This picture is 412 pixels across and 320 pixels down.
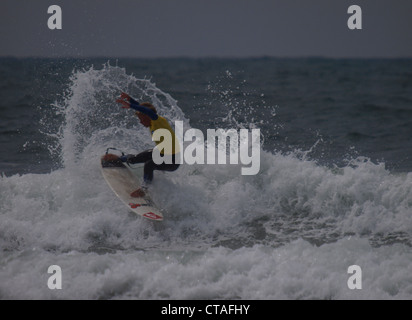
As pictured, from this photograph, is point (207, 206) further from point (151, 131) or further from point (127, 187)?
point (151, 131)

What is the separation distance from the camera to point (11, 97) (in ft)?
65.8

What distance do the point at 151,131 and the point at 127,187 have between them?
948mm

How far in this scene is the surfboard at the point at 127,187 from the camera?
24.6 ft

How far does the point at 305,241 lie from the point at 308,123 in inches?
341

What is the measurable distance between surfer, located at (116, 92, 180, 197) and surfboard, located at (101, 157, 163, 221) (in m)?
0.13

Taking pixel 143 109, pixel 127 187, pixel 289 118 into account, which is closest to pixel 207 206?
pixel 127 187

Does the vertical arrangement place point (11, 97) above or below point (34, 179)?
above

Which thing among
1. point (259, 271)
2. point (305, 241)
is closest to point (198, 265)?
point (259, 271)

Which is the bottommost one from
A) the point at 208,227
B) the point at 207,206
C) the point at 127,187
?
the point at 208,227

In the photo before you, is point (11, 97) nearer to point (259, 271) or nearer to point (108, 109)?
point (108, 109)

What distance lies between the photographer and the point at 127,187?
804cm

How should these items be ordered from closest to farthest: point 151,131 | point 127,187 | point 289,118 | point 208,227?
point 208,227, point 151,131, point 127,187, point 289,118
